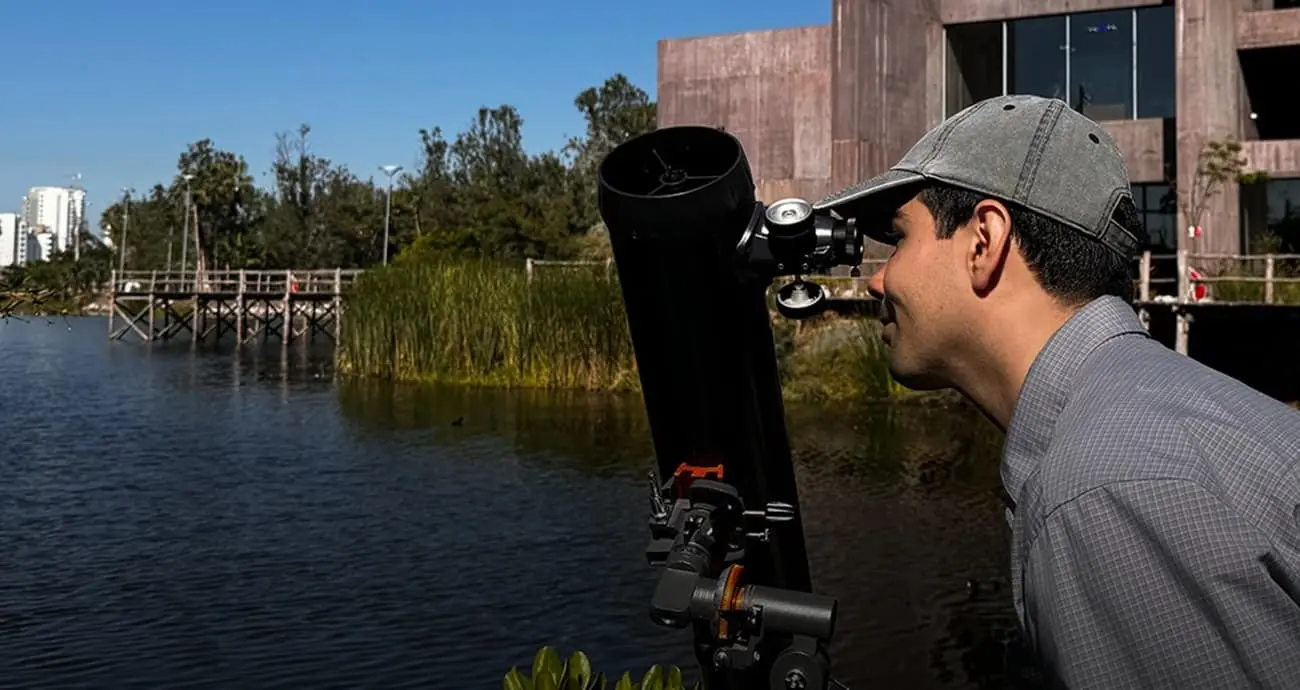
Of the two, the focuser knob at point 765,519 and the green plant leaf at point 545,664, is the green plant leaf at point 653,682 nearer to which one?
the green plant leaf at point 545,664

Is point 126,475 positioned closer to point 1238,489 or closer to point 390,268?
point 390,268

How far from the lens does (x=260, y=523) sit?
12.0m

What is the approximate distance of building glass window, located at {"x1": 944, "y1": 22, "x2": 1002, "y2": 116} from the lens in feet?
98.3

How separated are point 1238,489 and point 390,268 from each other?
26.9m

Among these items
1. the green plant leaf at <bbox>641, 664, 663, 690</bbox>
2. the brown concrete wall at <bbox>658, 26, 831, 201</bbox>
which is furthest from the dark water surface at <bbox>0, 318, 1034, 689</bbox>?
the brown concrete wall at <bbox>658, 26, 831, 201</bbox>

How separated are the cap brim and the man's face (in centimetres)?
2

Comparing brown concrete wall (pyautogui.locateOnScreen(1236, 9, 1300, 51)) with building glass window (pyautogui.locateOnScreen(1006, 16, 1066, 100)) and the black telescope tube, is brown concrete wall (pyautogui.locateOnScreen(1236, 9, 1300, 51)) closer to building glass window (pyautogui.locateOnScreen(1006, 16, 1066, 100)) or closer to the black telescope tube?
building glass window (pyautogui.locateOnScreen(1006, 16, 1066, 100))

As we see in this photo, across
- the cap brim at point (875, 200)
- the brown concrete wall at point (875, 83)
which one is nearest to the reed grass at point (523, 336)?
the brown concrete wall at point (875, 83)

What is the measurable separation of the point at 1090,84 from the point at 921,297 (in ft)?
95.5

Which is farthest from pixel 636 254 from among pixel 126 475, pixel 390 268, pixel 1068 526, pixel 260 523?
pixel 390 268

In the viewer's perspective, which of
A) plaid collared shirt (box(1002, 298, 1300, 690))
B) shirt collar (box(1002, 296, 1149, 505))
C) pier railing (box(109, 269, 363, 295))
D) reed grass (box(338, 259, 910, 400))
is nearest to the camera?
plaid collared shirt (box(1002, 298, 1300, 690))

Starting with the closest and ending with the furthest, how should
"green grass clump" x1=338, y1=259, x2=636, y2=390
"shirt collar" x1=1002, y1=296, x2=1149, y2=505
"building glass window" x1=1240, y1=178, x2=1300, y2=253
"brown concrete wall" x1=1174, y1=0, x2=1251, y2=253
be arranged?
"shirt collar" x1=1002, y1=296, x2=1149, y2=505
"green grass clump" x1=338, y1=259, x2=636, y2=390
"brown concrete wall" x1=1174, y1=0, x2=1251, y2=253
"building glass window" x1=1240, y1=178, x2=1300, y2=253

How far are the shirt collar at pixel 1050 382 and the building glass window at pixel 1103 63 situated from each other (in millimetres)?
28661

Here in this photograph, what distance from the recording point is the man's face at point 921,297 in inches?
61.0
